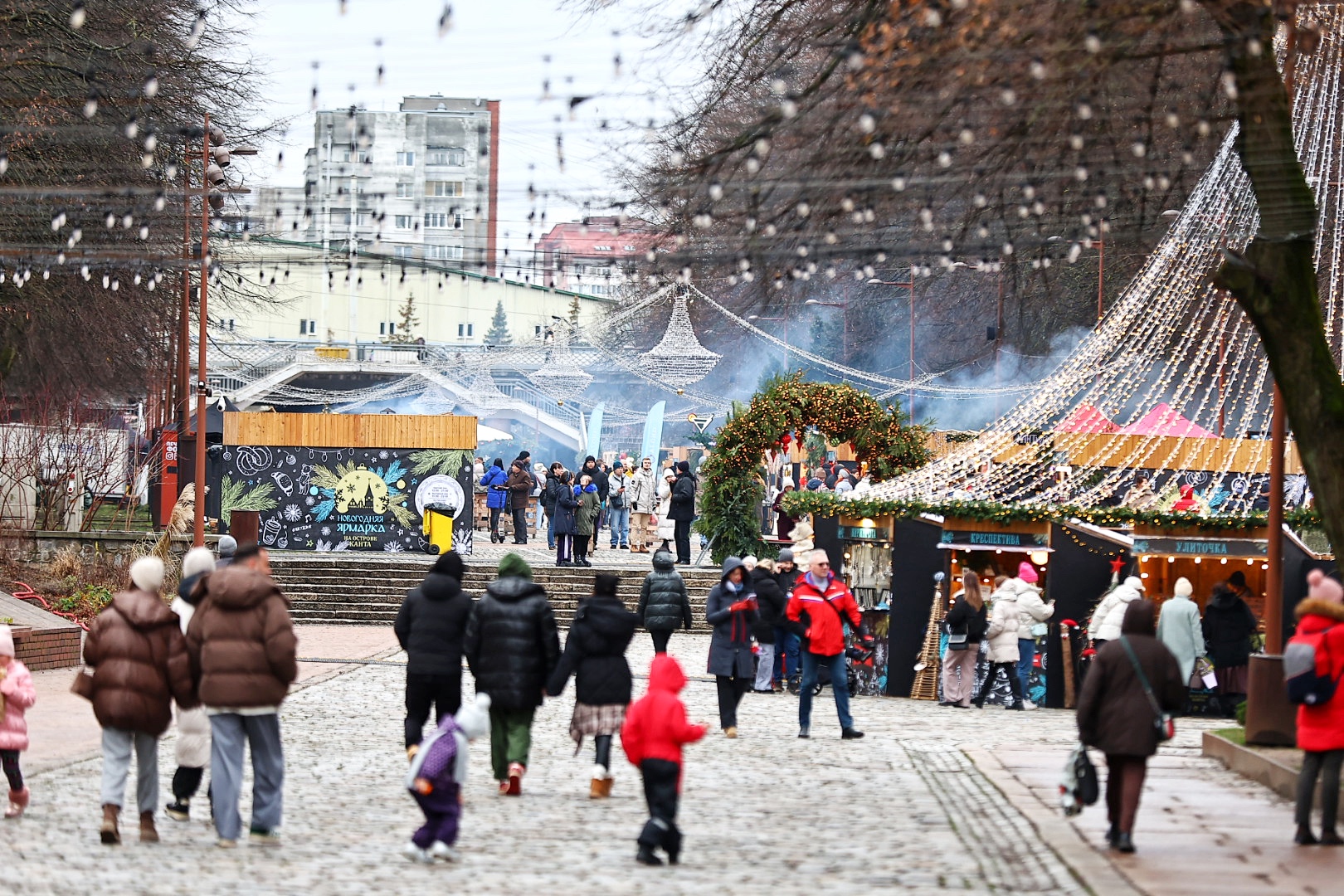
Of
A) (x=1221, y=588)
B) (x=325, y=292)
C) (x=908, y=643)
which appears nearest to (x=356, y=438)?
(x=908, y=643)

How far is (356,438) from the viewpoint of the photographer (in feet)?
106

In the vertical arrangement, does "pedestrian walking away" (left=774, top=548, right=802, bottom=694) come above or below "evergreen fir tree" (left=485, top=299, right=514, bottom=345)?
below

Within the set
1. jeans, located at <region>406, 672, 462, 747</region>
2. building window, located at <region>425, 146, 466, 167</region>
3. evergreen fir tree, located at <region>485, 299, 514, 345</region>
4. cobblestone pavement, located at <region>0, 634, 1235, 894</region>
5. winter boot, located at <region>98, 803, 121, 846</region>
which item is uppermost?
building window, located at <region>425, 146, 466, 167</region>

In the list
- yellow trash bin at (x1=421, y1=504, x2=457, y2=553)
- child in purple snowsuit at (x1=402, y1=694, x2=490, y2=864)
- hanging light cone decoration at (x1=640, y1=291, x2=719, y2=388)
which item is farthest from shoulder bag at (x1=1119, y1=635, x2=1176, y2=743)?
hanging light cone decoration at (x1=640, y1=291, x2=719, y2=388)

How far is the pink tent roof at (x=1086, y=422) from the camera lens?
24703 mm

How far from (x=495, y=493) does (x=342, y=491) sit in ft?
19.3

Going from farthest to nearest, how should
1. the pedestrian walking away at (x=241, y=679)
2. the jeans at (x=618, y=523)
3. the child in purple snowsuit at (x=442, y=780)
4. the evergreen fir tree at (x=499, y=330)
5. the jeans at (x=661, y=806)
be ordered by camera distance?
the evergreen fir tree at (x=499, y=330) → the jeans at (x=618, y=523) → the pedestrian walking away at (x=241, y=679) → the jeans at (x=661, y=806) → the child in purple snowsuit at (x=442, y=780)

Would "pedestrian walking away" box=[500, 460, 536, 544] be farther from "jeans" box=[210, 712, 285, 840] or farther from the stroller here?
"jeans" box=[210, 712, 285, 840]

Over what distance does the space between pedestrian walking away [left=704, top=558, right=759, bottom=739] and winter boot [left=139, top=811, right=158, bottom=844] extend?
22.8ft

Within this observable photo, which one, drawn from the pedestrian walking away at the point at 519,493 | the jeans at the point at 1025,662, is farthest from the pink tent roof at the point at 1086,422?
the pedestrian walking away at the point at 519,493

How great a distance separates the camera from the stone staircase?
28828mm

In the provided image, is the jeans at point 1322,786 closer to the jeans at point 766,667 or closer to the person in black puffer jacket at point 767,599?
the person in black puffer jacket at point 767,599

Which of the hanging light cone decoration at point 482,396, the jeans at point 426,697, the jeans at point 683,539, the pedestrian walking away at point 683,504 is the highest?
the hanging light cone decoration at point 482,396

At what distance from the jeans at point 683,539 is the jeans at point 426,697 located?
19.5 m
